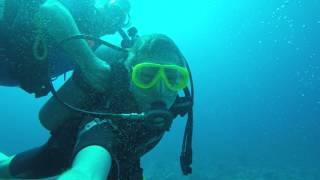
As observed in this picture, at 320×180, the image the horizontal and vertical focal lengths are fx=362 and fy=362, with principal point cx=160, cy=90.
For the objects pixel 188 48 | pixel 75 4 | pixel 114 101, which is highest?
pixel 188 48

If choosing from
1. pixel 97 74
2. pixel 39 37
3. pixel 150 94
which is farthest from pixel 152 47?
pixel 39 37

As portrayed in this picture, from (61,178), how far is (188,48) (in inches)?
3101

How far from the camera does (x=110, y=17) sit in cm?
470

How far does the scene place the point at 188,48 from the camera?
7962 centimetres

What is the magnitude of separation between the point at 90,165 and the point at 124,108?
→ 925mm

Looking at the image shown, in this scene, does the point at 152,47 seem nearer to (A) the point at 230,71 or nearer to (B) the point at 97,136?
(B) the point at 97,136

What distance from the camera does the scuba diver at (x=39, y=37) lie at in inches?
113

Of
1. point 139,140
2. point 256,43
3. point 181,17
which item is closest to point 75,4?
point 139,140

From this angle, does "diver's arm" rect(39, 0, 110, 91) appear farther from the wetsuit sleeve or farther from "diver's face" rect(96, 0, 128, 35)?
"diver's face" rect(96, 0, 128, 35)

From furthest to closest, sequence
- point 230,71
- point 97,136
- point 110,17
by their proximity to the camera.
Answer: point 230,71 < point 110,17 < point 97,136

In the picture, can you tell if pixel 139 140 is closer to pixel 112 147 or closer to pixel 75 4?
pixel 112 147

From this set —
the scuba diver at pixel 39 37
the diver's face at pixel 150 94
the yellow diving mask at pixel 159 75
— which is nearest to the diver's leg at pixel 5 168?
the scuba diver at pixel 39 37

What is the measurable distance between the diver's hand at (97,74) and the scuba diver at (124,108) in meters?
0.04

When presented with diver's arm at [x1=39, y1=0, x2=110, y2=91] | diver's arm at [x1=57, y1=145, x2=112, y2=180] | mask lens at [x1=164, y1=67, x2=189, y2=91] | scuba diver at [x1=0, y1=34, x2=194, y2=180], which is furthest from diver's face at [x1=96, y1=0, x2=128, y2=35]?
diver's arm at [x1=57, y1=145, x2=112, y2=180]
